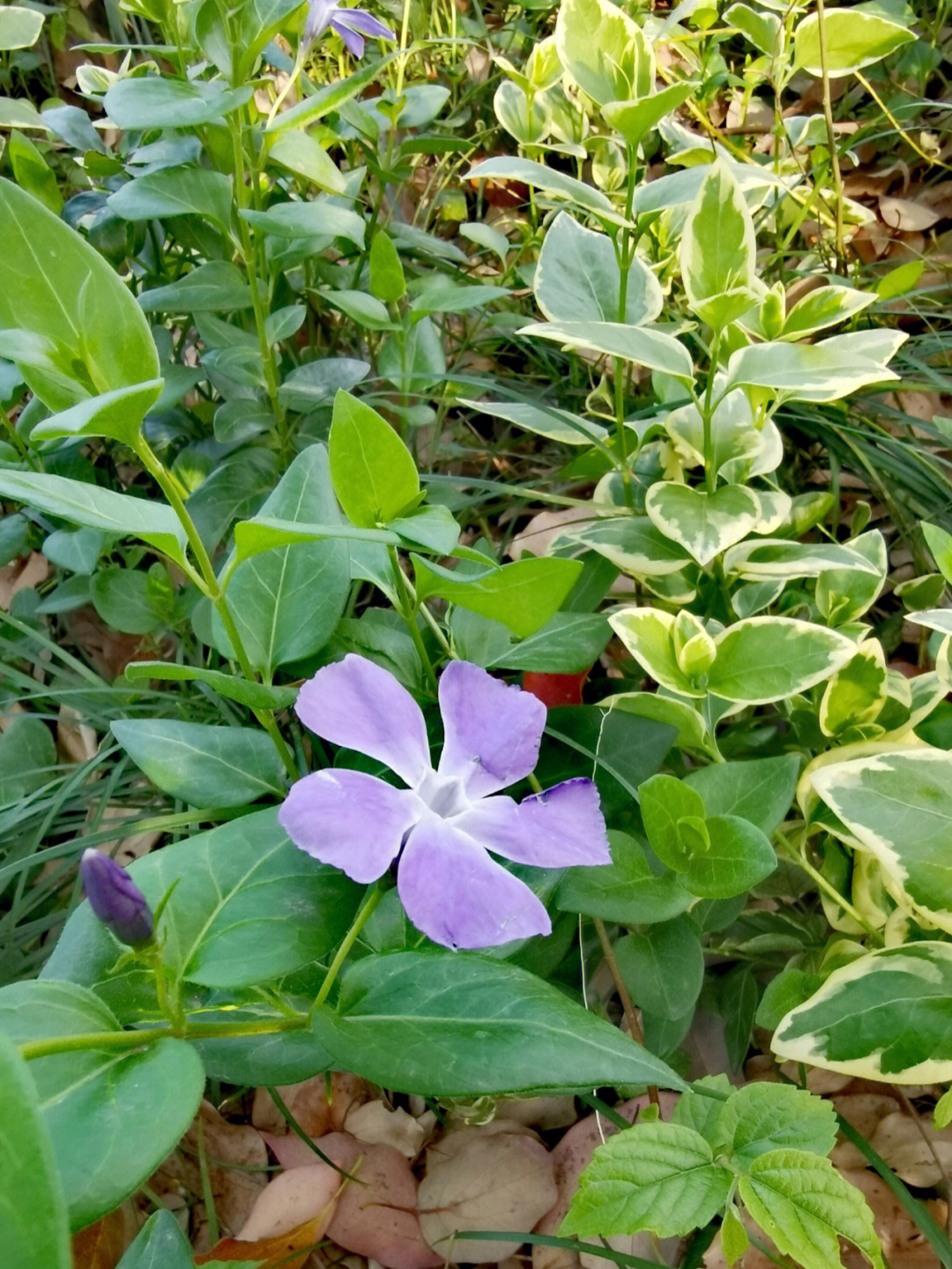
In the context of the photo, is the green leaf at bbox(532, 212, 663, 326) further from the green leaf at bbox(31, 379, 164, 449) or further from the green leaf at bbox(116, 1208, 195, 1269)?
the green leaf at bbox(116, 1208, 195, 1269)

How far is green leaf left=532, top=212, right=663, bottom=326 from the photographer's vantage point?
86cm

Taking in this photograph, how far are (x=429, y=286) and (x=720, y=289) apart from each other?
1.28 ft

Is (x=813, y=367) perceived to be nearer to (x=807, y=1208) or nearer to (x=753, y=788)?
(x=753, y=788)

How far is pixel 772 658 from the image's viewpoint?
2.22 feet

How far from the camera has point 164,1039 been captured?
1.47 ft

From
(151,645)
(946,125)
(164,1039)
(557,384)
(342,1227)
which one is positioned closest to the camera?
(164,1039)

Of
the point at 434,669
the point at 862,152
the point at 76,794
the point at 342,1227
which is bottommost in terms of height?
the point at 342,1227

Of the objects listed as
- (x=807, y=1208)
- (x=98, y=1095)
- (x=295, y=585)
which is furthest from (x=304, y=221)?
(x=807, y=1208)

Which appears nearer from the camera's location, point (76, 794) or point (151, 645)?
point (76, 794)

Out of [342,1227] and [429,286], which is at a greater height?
[429,286]

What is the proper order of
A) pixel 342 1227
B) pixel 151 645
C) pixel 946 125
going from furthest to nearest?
pixel 946 125
pixel 151 645
pixel 342 1227

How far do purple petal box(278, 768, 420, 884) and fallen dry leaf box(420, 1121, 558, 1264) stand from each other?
42 cm

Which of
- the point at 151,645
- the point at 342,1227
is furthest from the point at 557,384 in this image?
the point at 342,1227

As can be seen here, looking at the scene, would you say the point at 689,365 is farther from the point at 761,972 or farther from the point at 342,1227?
the point at 342,1227
